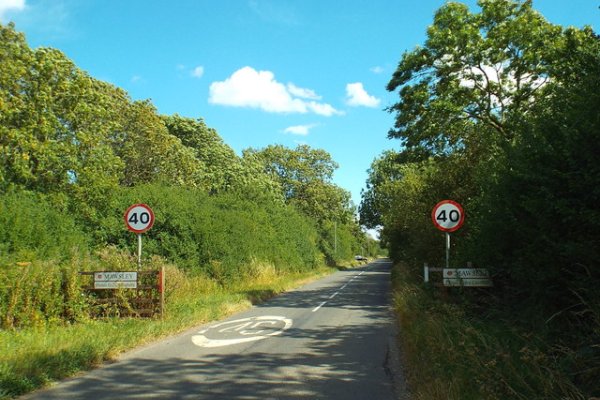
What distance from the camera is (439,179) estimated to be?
15.2 metres

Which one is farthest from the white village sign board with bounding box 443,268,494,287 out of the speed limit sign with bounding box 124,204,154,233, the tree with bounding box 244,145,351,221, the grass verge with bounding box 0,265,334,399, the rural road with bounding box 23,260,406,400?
the tree with bounding box 244,145,351,221

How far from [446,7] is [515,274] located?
12.7 m

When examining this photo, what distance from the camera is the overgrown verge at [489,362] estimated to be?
4617 mm

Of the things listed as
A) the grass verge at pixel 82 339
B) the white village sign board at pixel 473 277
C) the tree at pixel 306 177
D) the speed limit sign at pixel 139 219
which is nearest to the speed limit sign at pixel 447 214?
the white village sign board at pixel 473 277

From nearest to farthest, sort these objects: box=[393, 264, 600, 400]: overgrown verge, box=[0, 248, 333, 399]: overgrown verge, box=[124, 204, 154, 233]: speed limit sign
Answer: box=[393, 264, 600, 400]: overgrown verge < box=[0, 248, 333, 399]: overgrown verge < box=[124, 204, 154, 233]: speed limit sign

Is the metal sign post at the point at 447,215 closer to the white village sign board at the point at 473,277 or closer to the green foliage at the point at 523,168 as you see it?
the green foliage at the point at 523,168

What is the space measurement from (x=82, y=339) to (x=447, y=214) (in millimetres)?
7658

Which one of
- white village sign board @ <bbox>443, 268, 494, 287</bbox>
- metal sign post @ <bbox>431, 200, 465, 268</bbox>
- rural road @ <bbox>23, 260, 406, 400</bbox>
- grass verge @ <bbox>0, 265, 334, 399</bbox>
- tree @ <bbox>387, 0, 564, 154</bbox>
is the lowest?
rural road @ <bbox>23, 260, 406, 400</bbox>

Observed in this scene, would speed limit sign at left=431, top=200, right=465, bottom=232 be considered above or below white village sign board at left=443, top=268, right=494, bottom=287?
above

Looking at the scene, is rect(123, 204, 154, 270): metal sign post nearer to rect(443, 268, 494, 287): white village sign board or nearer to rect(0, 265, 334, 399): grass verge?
rect(0, 265, 334, 399): grass verge

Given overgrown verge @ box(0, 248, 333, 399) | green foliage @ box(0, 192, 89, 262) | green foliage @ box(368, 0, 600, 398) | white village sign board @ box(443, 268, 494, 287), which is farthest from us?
green foliage @ box(0, 192, 89, 262)

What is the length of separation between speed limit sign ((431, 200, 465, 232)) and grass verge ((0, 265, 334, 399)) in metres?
6.37

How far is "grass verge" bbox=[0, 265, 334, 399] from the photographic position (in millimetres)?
6781

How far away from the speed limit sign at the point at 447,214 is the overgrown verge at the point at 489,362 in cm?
227
